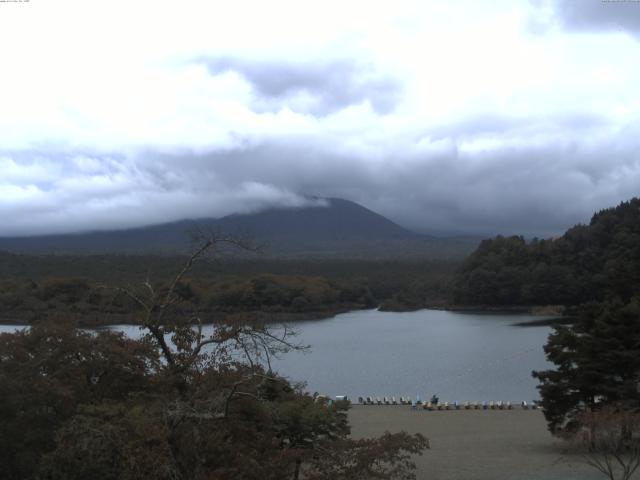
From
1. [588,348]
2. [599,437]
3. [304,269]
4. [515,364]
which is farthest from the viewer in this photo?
[304,269]

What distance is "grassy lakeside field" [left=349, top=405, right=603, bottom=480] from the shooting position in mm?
14141

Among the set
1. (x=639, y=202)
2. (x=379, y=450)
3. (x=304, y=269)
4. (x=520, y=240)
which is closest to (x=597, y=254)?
(x=639, y=202)

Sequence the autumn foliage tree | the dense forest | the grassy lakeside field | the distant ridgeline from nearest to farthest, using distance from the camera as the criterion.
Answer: the autumn foliage tree
the grassy lakeside field
the dense forest
the distant ridgeline

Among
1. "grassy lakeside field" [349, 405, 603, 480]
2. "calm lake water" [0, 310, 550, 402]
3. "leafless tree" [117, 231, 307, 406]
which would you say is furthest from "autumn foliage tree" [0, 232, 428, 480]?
"calm lake water" [0, 310, 550, 402]

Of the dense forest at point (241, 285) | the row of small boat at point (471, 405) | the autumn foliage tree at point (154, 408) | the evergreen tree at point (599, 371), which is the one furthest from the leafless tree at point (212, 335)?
the dense forest at point (241, 285)

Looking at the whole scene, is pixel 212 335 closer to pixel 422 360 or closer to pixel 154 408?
pixel 154 408

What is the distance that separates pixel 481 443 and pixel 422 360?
20294mm

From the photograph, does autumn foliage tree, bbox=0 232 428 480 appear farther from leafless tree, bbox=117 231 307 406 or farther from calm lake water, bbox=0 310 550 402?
calm lake water, bbox=0 310 550 402

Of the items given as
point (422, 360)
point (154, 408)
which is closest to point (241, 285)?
point (422, 360)

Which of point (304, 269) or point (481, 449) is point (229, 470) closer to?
point (481, 449)

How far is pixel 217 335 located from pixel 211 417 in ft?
3.50

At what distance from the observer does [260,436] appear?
8.06 metres

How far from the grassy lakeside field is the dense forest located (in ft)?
74.4

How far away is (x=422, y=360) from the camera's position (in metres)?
38.0
